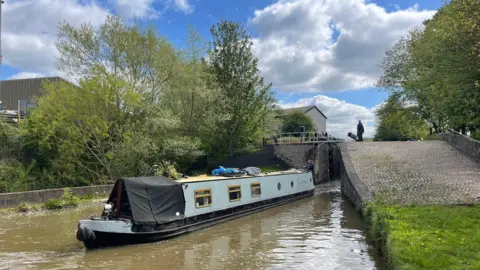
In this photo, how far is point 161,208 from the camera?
35.9 ft

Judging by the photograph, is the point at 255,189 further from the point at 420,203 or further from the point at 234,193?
the point at 420,203

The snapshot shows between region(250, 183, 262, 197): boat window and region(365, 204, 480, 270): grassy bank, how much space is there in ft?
18.7

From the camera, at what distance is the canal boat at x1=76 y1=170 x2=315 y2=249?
9805 millimetres

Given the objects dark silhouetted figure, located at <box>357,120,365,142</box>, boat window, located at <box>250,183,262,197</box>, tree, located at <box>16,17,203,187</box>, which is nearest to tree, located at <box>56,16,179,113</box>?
tree, located at <box>16,17,203,187</box>

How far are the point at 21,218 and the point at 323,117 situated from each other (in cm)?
7022

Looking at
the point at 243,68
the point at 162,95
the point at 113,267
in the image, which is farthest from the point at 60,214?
the point at 243,68

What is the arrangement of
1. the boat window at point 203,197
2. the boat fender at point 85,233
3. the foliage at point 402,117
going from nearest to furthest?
the boat fender at point 85,233 → the boat window at point 203,197 → the foliage at point 402,117

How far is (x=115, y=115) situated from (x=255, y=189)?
8949 millimetres

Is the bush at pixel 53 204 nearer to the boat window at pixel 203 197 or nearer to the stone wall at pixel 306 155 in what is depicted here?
the boat window at pixel 203 197

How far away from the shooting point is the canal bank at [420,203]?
6418 millimetres

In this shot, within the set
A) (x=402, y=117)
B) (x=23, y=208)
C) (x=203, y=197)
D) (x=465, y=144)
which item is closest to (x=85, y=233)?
(x=203, y=197)

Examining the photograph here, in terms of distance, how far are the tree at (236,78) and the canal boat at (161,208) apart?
1531 centimetres

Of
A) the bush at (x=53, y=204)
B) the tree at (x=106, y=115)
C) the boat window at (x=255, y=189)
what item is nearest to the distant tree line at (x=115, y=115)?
the tree at (x=106, y=115)

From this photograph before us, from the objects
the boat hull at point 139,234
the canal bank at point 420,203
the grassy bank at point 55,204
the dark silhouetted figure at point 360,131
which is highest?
the dark silhouetted figure at point 360,131
